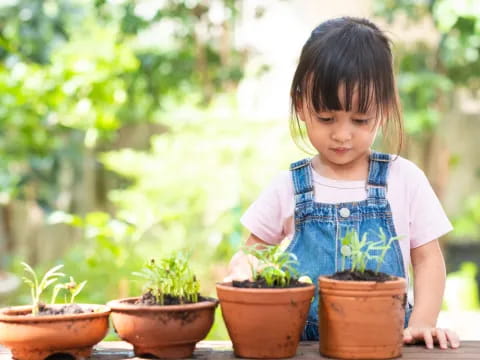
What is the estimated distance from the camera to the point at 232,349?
1.57 m

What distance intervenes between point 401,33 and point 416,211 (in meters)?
6.71

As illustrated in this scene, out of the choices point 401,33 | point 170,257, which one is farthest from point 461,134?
point 170,257

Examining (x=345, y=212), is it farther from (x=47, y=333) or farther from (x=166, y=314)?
(x=47, y=333)

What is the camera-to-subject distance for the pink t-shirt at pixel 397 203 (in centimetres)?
186

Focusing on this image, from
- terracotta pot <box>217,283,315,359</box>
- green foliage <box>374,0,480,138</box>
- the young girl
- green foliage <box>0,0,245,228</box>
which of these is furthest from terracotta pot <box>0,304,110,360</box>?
green foliage <box>374,0,480,138</box>

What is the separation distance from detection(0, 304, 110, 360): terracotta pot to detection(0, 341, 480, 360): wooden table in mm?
44

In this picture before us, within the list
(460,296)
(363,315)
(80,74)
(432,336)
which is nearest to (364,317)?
(363,315)

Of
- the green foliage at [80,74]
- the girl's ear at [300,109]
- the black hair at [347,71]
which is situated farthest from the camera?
the green foliage at [80,74]

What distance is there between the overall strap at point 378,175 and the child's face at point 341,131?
0.07 meters

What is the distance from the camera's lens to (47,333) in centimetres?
144

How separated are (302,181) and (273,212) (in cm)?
10

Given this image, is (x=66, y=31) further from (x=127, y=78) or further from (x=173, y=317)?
(x=173, y=317)

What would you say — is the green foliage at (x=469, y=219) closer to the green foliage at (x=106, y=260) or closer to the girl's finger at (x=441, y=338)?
the green foliage at (x=106, y=260)

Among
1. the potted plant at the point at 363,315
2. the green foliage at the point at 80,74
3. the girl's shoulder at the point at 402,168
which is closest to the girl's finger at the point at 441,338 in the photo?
the potted plant at the point at 363,315
